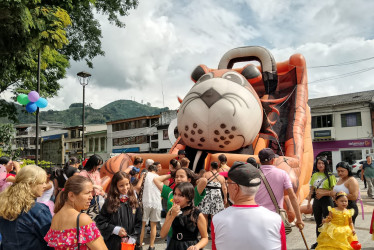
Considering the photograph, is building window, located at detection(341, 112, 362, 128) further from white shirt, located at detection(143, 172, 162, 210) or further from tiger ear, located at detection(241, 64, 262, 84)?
white shirt, located at detection(143, 172, 162, 210)

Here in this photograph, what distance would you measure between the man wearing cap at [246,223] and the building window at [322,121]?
27545 millimetres

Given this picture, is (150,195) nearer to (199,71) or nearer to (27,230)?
(27,230)

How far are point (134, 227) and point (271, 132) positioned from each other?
558cm

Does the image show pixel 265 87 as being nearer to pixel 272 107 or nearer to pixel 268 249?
pixel 272 107

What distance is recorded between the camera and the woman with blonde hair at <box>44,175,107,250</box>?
219 centimetres

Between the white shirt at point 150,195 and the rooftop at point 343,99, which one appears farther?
the rooftop at point 343,99

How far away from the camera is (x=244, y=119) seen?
702 cm

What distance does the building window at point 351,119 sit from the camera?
25.7 meters

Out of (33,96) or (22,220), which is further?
(33,96)

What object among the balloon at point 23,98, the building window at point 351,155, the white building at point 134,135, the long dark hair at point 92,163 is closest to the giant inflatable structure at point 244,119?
the long dark hair at point 92,163

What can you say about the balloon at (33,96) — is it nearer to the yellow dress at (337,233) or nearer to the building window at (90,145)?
the yellow dress at (337,233)

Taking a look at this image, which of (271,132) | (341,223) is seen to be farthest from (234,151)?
(341,223)

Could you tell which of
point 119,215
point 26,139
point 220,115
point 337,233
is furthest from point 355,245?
point 26,139

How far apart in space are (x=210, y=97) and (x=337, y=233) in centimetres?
383
